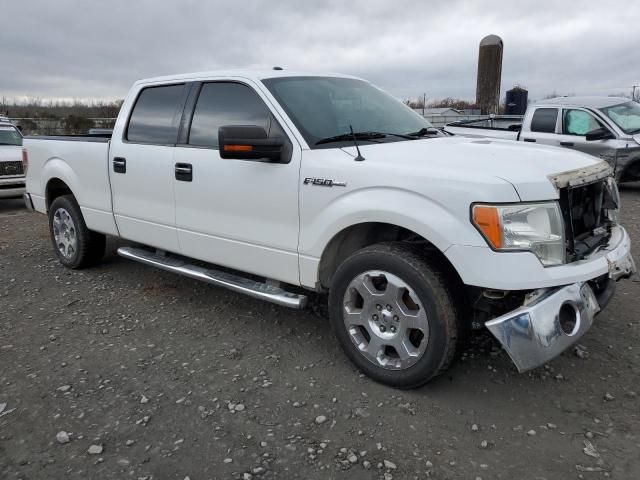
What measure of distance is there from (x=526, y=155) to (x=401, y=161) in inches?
29.5

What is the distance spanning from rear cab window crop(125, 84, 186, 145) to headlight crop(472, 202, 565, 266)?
2622 mm

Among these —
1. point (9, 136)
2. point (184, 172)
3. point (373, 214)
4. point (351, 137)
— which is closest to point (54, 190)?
point (184, 172)

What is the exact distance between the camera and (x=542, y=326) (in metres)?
2.66

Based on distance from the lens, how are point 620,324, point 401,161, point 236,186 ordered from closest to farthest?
1. point 401,161
2. point 236,186
3. point 620,324

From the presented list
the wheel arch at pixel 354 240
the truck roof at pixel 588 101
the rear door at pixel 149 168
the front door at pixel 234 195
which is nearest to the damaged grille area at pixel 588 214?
the wheel arch at pixel 354 240

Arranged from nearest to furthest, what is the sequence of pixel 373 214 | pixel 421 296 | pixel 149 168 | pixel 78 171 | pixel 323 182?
pixel 421 296 → pixel 373 214 → pixel 323 182 → pixel 149 168 → pixel 78 171

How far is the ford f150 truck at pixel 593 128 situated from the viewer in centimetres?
913

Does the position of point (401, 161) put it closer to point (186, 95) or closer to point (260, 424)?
point (260, 424)

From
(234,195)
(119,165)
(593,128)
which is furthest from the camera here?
(593,128)

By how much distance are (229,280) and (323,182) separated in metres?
1.13

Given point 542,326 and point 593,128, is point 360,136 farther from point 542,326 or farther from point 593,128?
point 593,128

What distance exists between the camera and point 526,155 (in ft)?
10.3

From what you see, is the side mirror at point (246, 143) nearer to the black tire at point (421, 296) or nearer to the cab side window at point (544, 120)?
the black tire at point (421, 296)

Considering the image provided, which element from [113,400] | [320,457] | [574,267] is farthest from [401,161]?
[113,400]
